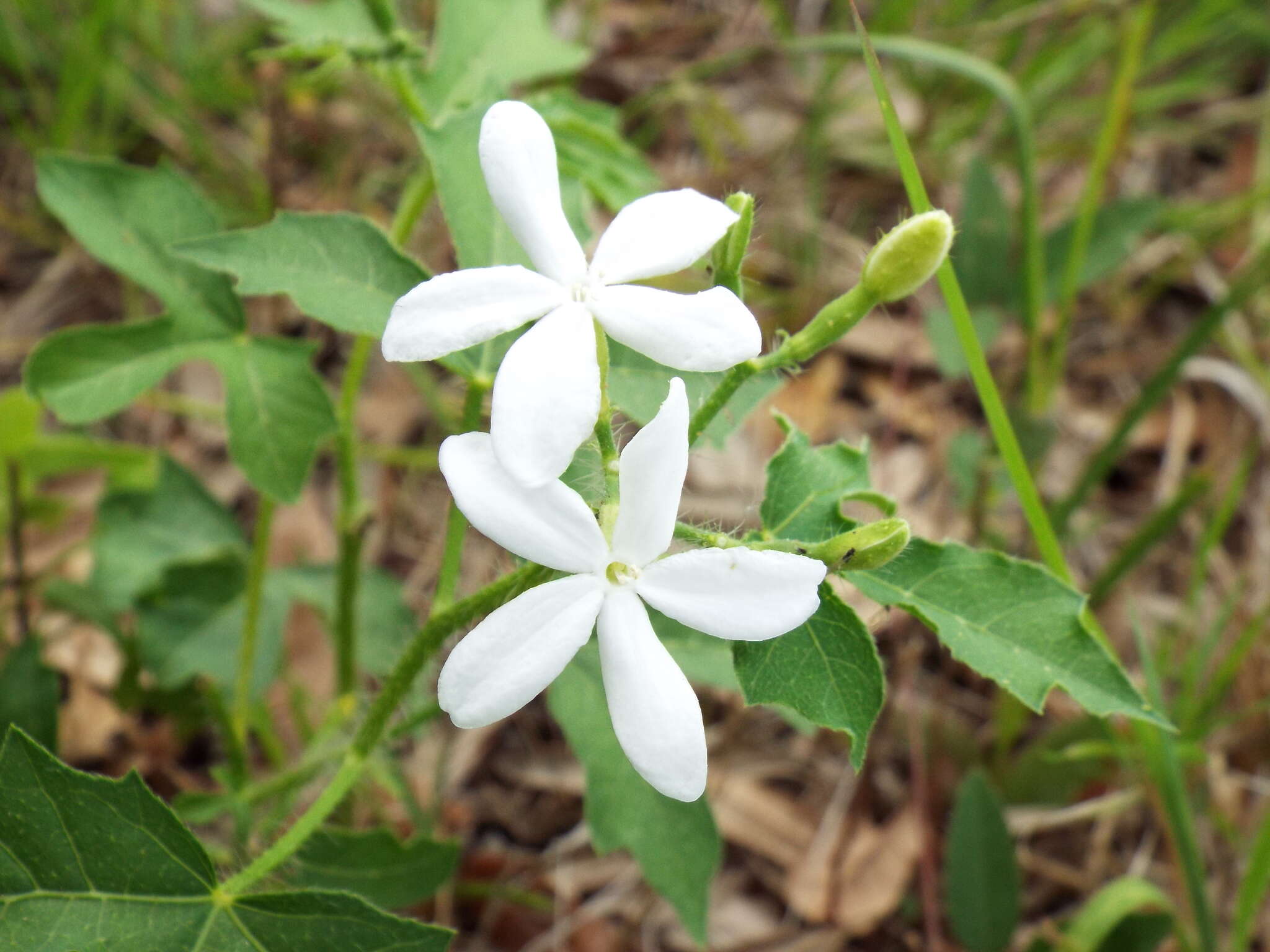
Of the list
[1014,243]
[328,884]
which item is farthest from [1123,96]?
[328,884]

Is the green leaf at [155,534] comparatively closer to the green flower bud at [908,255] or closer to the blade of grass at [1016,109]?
the green flower bud at [908,255]

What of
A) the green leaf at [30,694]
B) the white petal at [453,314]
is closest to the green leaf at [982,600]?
the white petal at [453,314]

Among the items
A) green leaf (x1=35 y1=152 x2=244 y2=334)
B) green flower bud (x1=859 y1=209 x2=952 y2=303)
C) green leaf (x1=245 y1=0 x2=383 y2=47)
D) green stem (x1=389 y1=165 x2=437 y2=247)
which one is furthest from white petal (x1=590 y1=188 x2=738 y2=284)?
green leaf (x1=245 y1=0 x2=383 y2=47)

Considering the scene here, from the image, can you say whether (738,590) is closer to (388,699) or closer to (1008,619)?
(1008,619)

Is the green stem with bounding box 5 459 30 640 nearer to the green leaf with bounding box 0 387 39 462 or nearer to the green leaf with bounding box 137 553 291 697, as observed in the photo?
the green leaf with bounding box 0 387 39 462

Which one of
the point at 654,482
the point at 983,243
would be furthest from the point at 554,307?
the point at 983,243

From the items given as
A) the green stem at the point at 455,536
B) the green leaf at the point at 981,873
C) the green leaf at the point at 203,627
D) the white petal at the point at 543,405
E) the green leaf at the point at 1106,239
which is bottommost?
the green leaf at the point at 981,873

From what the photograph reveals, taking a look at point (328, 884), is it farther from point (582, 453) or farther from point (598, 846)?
point (582, 453)
